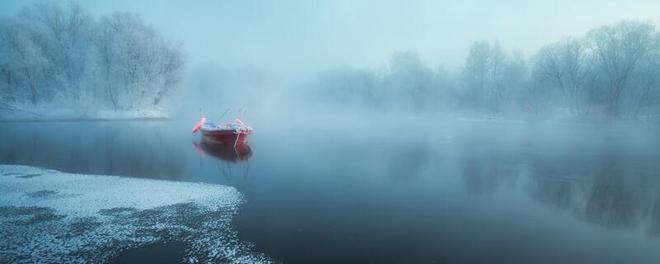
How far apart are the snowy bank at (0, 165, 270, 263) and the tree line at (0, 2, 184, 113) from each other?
173 ft

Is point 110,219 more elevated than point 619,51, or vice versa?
point 619,51

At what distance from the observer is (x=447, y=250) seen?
26.4 ft

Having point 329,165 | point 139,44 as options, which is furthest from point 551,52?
point 139,44

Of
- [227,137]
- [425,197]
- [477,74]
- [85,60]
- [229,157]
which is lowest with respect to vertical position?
[425,197]

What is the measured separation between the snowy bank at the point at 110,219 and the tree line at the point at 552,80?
63.3m

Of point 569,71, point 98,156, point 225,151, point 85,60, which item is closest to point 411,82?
point 569,71

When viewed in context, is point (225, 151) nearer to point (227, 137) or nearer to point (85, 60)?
point (227, 137)

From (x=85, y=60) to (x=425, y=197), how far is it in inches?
2754

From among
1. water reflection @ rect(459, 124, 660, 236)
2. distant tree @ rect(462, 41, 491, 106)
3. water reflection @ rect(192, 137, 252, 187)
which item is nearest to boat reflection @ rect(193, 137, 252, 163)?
water reflection @ rect(192, 137, 252, 187)

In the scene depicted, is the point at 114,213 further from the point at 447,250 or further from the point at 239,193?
the point at 447,250

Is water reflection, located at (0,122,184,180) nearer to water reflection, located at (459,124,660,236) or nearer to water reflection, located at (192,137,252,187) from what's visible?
water reflection, located at (192,137,252,187)

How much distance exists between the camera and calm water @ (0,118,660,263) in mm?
8172

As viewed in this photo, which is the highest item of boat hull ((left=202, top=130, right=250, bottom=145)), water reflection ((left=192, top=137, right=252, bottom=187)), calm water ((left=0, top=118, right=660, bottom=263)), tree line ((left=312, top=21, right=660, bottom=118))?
tree line ((left=312, top=21, right=660, bottom=118))

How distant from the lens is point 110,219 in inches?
372
